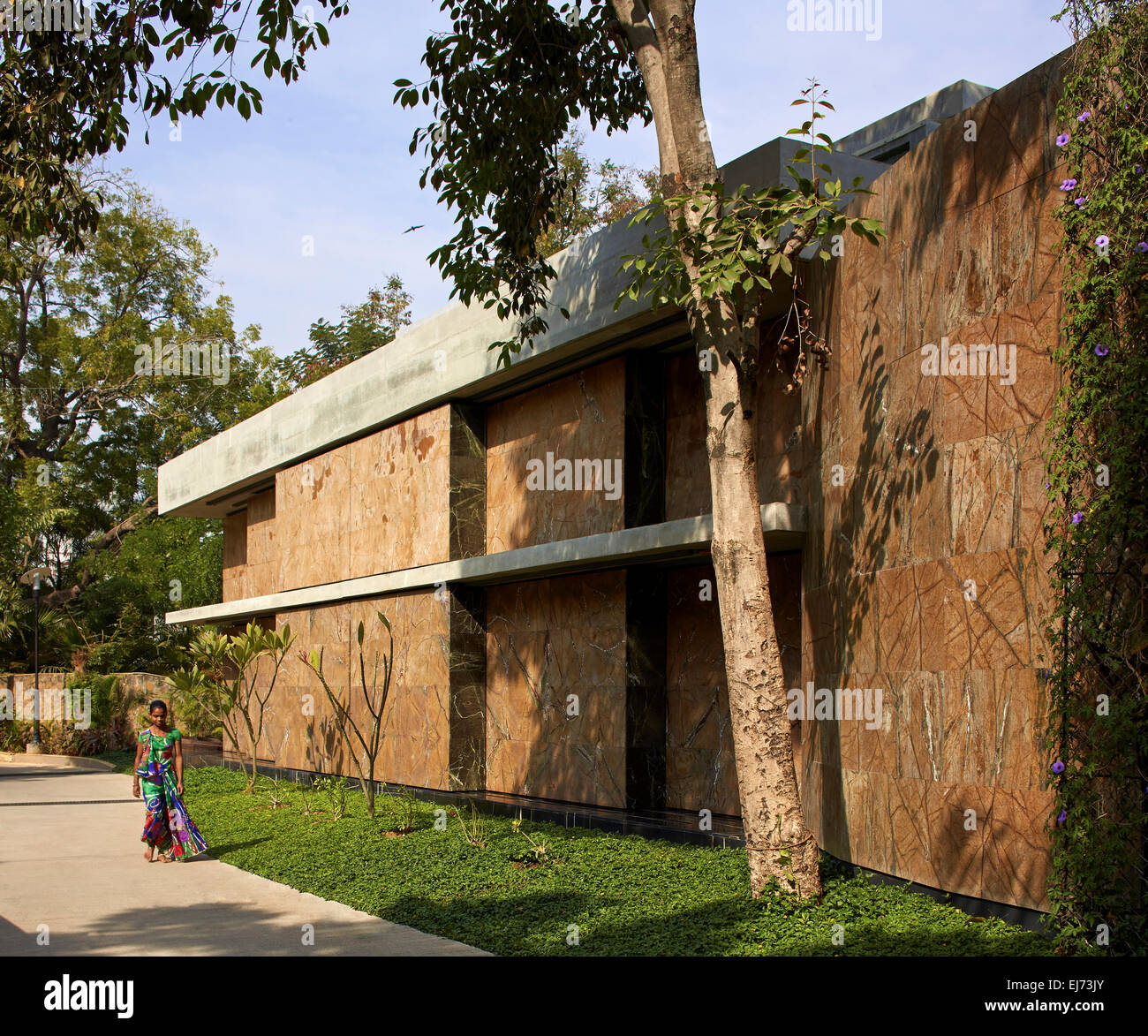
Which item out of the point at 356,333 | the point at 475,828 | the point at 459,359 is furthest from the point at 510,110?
the point at 356,333

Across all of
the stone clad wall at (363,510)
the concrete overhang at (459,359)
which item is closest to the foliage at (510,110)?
the concrete overhang at (459,359)

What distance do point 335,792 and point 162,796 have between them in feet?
11.8

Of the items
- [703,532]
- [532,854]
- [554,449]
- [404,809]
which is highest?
[554,449]

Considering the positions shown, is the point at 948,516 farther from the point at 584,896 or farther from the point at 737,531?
the point at 584,896

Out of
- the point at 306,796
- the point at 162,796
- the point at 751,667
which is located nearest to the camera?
the point at 751,667

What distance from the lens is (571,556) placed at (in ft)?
41.2

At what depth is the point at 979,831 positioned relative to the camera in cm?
721

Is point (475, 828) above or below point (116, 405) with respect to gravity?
below

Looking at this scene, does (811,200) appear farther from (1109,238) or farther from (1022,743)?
(1022,743)

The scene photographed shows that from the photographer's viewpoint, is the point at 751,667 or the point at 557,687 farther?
the point at 557,687

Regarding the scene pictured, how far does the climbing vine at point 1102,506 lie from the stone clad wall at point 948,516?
33cm

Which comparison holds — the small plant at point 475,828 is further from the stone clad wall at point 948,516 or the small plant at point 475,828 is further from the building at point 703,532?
the stone clad wall at point 948,516

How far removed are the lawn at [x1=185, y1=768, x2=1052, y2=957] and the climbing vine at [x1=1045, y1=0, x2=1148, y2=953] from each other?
0.68 meters

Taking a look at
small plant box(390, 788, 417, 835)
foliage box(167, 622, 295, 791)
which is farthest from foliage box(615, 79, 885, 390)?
foliage box(167, 622, 295, 791)
